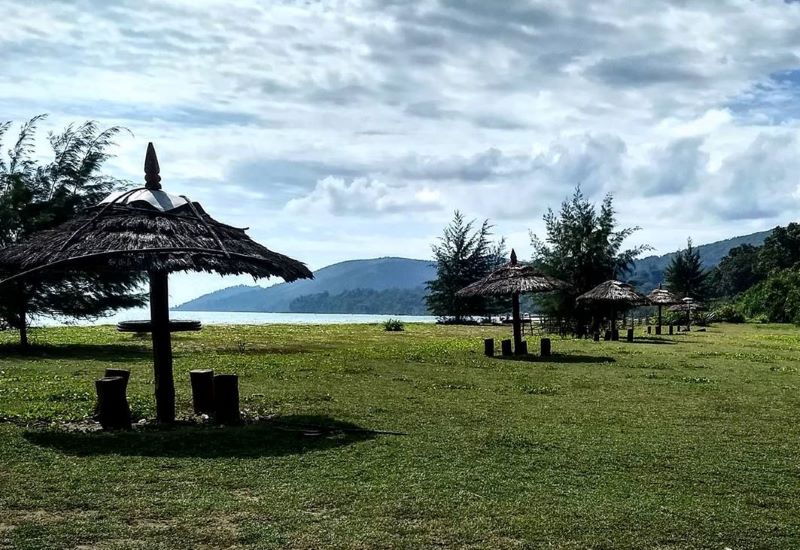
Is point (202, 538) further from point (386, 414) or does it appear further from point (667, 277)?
point (667, 277)

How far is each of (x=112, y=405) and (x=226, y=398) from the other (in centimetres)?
131

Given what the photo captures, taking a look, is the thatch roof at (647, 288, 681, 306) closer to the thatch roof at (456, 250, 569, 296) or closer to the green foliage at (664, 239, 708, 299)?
the thatch roof at (456, 250, 569, 296)

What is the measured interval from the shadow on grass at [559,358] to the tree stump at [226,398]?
1106 cm

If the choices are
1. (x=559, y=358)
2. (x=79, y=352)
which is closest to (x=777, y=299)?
(x=559, y=358)

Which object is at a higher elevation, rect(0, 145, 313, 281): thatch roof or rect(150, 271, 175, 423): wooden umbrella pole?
rect(0, 145, 313, 281): thatch roof

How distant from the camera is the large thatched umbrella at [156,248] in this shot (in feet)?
29.2

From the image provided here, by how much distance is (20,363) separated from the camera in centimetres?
1616

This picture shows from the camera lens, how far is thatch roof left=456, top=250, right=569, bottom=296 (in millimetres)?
20703

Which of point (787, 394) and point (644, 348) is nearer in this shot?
point (787, 394)

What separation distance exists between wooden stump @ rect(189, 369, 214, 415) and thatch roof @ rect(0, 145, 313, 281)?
4.57ft

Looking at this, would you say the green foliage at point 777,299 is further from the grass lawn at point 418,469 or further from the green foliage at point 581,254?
the grass lawn at point 418,469

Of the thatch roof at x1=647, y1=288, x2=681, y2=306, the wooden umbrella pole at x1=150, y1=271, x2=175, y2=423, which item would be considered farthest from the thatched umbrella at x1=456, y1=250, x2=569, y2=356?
the thatch roof at x1=647, y1=288, x2=681, y2=306

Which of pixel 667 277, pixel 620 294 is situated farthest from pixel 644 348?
pixel 667 277

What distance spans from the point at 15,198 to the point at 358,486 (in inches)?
703
